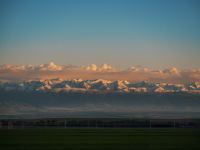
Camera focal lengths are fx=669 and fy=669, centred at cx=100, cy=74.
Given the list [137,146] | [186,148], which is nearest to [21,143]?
[137,146]

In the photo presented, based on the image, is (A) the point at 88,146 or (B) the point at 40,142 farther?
(B) the point at 40,142

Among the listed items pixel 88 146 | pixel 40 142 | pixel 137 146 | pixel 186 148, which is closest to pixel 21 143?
pixel 40 142

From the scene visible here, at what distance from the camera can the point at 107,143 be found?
49312mm

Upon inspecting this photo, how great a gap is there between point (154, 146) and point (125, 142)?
14.6 feet

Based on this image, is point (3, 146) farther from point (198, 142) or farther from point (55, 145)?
point (198, 142)

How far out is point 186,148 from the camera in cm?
4384

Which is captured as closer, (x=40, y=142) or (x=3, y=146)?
(x=3, y=146)

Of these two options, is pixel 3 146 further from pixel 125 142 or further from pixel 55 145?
pixel 125 142

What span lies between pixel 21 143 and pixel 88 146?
5.21m

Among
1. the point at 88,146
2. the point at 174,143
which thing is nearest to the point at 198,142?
the point at 174,143

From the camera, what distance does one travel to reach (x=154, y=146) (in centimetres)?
4597

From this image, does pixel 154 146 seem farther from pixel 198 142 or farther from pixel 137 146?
pixel 198 142

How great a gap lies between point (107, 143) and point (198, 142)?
263 inches

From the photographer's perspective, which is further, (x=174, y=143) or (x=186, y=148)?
(x=174, y=143)
